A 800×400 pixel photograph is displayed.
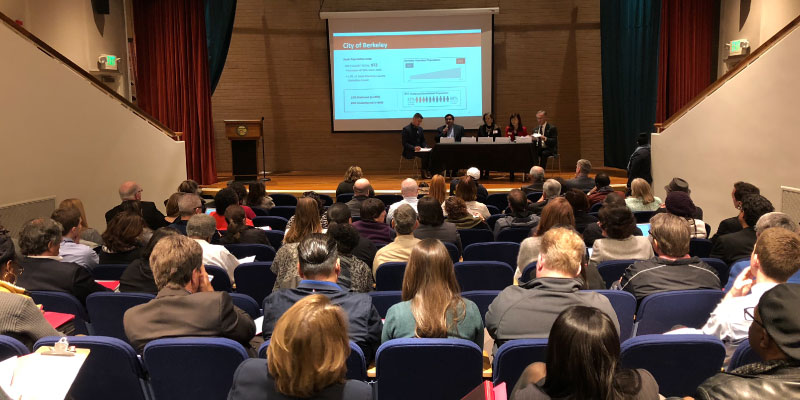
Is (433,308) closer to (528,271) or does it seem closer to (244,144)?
(528,271)

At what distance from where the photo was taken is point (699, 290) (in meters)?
2.85

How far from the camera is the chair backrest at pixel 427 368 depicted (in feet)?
7.47

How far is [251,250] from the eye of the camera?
446cm

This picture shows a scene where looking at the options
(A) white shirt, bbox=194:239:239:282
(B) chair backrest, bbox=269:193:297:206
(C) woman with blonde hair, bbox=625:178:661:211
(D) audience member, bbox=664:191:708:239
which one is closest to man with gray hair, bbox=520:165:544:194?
(C) woman with blonde hair, bbox=625:178:661:211

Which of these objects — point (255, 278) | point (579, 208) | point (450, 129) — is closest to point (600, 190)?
point (579, 208)

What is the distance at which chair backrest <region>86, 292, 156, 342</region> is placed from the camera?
2.96 metres

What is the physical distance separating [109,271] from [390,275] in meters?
1.65

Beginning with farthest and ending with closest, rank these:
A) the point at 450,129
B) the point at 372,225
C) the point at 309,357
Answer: the point at 450,129
the point at 372,225
the point at 309,357

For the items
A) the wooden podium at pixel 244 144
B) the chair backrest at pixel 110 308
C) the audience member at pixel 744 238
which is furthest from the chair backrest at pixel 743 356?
the wooden podium at pixel 244 144

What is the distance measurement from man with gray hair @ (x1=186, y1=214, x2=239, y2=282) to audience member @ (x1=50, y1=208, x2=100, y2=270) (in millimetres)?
643

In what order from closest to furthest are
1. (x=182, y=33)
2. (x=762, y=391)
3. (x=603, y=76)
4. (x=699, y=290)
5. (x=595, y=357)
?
(x=762, y=391) < (x=595, y=357) < (x=699, y=290) < (x=182, y=33) < (x=603, y=76)

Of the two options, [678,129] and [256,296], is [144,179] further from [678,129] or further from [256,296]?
[678,129]

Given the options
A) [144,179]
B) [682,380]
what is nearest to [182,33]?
[144,179]

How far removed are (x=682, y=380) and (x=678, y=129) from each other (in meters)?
7.21
